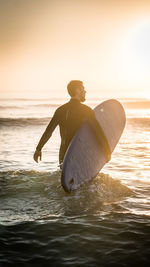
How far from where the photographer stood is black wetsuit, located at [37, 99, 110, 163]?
21.0 ft

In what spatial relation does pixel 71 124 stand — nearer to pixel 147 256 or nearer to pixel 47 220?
pixel 47 220

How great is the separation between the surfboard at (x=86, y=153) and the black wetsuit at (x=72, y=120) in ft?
0.42

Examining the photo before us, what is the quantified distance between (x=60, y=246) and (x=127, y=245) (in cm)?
95

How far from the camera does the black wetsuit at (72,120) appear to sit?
21.0 ft

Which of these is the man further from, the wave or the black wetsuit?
the wave

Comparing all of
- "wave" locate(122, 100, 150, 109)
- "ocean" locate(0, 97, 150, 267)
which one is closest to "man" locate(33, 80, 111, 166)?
"ocean" locate(0, 97, 150, 267)

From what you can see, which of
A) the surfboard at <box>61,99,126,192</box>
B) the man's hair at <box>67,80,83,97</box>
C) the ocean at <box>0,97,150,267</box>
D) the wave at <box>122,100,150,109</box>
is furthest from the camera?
the wave at <box>122,100,150,109</box>

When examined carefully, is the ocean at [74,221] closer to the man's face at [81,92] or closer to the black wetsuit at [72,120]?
the black wetsuit at [72,120]

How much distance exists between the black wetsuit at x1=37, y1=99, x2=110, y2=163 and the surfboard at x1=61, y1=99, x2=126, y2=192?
13 cm

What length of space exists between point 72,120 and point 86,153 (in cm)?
73

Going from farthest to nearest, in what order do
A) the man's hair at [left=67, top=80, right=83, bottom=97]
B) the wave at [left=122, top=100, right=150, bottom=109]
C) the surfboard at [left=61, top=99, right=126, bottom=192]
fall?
1. the wave at [left=122, top=100, right=150, bottom=109]
2. the man's hair at [left=67, top=80, right=83, bottom=97]
3. the surfboard at [left=61, top=99, right=126, bottom=192]

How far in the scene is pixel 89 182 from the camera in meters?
6.69

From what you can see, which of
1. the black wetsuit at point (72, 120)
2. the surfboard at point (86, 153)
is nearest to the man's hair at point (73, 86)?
the black wetsuit at point (72, 120)

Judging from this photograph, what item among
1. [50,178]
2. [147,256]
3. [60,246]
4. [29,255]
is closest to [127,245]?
[147,256]
